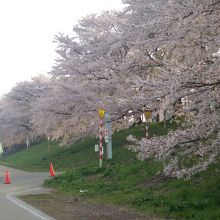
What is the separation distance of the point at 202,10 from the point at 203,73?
4.31ft

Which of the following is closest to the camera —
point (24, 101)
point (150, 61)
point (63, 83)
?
point (150, 61)

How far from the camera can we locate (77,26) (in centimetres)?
3447

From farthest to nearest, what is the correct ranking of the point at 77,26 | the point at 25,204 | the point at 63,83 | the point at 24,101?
the point at 24,101
the point at 77,26
the point at 63,83
the point at 25,204

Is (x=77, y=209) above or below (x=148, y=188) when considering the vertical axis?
below

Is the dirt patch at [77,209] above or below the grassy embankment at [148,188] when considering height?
below

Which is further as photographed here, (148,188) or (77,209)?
(148,188)

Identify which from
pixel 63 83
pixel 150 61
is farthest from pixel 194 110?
pixel 63 83

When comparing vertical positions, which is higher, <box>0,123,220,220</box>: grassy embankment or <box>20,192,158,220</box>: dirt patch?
<box>0,123,220,220</box>: grassy embankment

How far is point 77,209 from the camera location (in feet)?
42.1

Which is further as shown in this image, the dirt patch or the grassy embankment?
the dirt patch

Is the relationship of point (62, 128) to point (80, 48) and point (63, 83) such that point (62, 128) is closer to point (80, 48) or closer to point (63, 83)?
point (63, 83)

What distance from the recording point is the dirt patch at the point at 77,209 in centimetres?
1120

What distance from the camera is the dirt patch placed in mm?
11203

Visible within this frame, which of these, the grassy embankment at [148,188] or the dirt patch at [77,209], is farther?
the dirt patch at [77,209]
